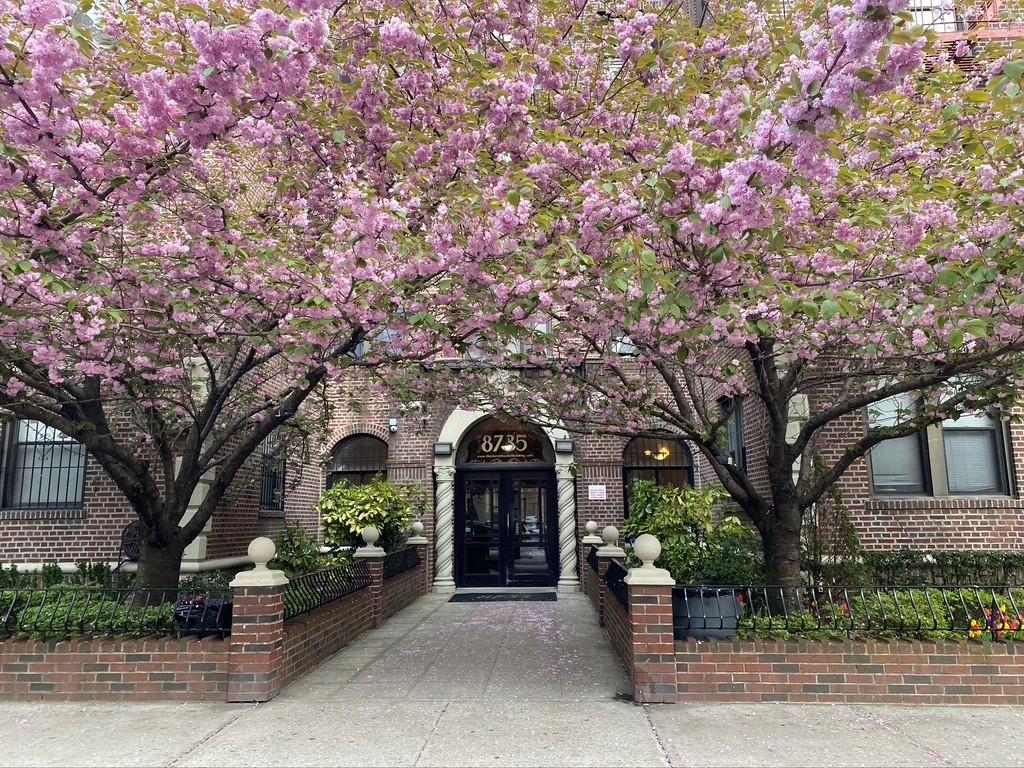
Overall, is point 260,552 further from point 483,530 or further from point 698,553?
point 483,530

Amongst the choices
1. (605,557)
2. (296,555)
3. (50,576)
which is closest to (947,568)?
(605,557)

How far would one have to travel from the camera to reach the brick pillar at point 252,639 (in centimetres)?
598

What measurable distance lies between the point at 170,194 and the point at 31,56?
160 cm

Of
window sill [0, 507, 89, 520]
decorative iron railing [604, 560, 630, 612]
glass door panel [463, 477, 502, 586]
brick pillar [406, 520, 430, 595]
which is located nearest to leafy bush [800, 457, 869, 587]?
decorative iron railing [604, 560, 630, 612]

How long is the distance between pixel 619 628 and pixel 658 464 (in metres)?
7.67

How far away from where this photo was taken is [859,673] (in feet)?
19.1

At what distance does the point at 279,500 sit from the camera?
44.9 feet

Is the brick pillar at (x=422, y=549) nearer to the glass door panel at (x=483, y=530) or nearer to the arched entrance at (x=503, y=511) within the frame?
the arched entrance at (x=503, y=511)

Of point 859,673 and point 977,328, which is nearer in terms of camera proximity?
point 977,328

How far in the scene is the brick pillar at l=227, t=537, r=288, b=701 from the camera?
19.6 ft

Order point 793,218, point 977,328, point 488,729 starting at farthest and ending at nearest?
point 488,729, point 793,218, point 977,328

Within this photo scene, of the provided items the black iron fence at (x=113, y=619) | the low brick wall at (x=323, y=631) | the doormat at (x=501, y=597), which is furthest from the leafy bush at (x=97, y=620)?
the doormat at (x=501, y=597)

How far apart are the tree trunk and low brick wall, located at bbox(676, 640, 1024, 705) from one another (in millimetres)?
5385

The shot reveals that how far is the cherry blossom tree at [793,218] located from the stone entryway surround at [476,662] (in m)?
2.33
